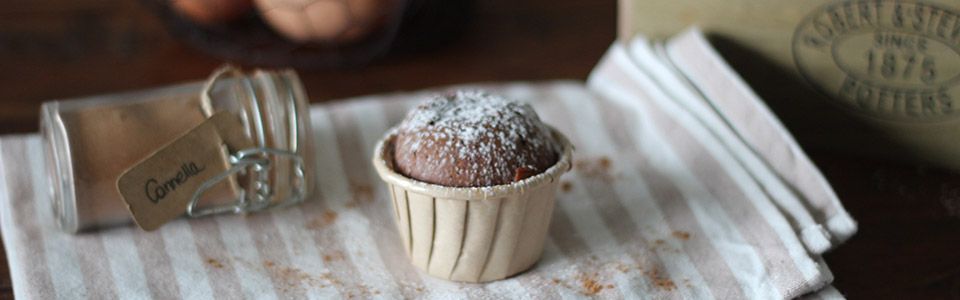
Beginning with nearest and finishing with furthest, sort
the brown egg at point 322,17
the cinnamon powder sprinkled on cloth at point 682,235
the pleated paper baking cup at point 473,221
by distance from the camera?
1. the pleated paper baking cup at point 473,221
2. the cinnamon powder sprinkled on cloth at point 682,235
3. the brown egg at point 322,17

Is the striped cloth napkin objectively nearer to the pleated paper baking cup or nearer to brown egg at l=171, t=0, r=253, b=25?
the pleated paper baking cup

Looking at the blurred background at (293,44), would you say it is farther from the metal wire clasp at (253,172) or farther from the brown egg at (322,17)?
the metal wire clasp at (253,172)

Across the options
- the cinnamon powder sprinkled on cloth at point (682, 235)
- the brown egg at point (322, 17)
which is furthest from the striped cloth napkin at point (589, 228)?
the brown egg at point (322, 17)

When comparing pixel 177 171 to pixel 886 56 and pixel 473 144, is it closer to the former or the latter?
pixel 473 144

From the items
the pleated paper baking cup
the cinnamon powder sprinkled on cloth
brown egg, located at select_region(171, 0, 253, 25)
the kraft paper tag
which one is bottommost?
the cinnamon powder sprinkled on cloth

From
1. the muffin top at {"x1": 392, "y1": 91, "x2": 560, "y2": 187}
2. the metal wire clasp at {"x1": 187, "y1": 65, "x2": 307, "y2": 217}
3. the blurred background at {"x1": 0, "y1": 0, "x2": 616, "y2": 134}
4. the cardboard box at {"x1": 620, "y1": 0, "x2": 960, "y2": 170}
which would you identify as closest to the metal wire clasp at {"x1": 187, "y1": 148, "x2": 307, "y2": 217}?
the metal wire clasp at {"x1": 187, "y1": 65, "x2": 307, "y2": 217}

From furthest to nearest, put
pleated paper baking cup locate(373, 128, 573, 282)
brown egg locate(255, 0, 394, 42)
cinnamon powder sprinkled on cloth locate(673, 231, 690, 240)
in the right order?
brown egg locate(255, 0, 394, 42) < cinnamon powder sprinkled on cloth locate(673, 231, 690, 240) < pleated paper baking cup locate(373, 128, 573, 282)

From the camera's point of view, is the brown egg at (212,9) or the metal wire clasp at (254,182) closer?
the metal wire clasp at (254,182)
